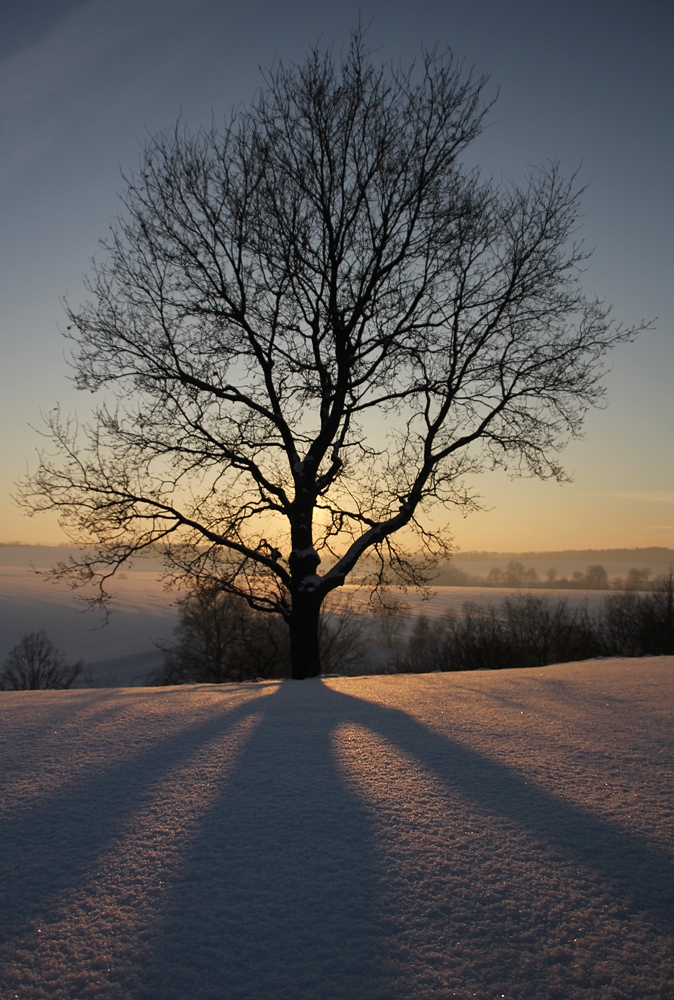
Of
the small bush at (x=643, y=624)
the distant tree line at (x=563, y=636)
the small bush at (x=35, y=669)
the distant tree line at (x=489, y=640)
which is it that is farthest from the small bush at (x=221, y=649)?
the small bush at (x=643, y=624)

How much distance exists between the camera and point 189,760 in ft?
10.5

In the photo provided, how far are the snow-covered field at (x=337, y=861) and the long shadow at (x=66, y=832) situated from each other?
10mm

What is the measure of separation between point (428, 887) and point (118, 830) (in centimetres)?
130

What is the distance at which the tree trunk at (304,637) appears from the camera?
927 centimetres

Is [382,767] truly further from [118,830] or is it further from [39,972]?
[39,972]

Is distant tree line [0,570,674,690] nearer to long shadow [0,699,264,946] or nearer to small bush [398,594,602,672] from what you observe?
small bush [398,594,602,672]

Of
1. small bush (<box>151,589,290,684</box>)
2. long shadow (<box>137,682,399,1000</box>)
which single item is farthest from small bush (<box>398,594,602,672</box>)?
long shadow (<box>137,682,399,1000</box>)

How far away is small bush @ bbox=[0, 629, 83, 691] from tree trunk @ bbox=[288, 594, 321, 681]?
2536 cm

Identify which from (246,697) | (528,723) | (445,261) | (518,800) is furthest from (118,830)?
(445,261)

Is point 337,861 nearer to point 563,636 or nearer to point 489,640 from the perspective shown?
point 489,640

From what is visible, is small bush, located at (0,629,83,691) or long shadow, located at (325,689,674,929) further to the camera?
small bush, located at (0,629,83,691)

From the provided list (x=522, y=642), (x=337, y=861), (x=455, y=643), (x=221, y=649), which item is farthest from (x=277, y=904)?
(x=221, y=649)

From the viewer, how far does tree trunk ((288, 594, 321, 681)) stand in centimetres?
927

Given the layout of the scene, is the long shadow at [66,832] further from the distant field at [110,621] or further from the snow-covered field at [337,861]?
the distant field at [110,621]
